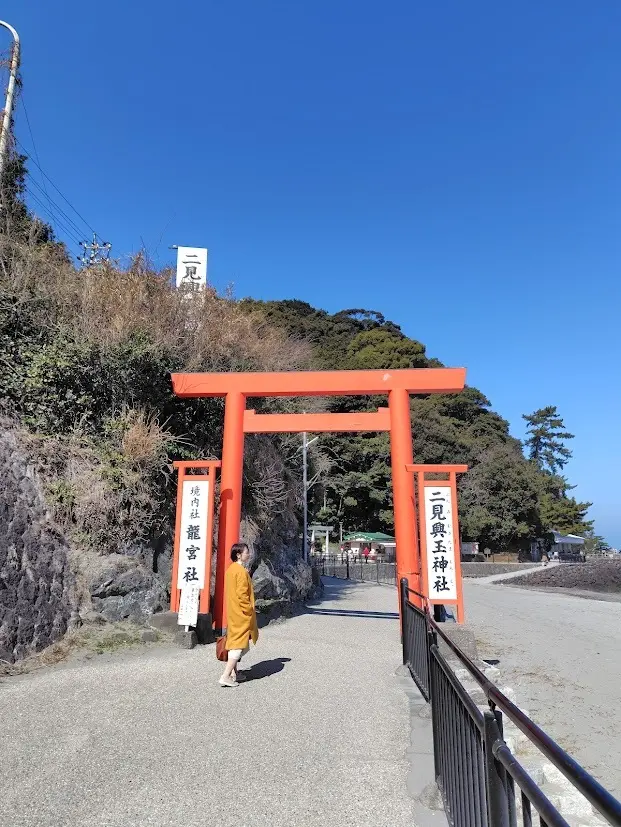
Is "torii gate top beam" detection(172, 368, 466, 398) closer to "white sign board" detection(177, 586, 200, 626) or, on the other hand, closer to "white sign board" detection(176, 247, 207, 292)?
"white sign board" detection(177, 586, 200, 626)

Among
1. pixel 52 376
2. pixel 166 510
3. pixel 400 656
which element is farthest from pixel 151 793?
pixel 52 376

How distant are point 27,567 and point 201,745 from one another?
374cm

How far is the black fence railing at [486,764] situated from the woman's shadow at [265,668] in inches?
102

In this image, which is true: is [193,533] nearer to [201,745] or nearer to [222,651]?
[222,651]

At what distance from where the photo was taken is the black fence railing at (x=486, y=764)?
1.17 meters

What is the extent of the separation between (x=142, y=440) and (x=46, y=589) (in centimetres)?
252

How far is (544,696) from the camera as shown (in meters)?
8.03

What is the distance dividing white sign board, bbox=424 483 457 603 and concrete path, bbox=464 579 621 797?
199 centimetres

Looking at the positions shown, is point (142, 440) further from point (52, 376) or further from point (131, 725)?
point (131, 725)

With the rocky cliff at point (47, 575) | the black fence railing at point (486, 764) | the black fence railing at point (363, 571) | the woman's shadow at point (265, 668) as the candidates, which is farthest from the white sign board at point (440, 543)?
the black fence railing at point (363, 571)

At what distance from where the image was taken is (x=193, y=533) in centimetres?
737

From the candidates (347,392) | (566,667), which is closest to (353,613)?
(566,667)

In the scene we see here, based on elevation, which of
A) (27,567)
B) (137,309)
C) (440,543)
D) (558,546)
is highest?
(137,309)

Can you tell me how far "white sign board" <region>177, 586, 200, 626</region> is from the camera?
6.92 m
